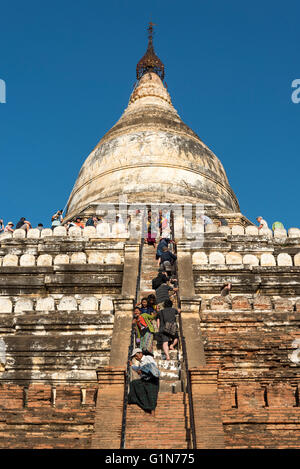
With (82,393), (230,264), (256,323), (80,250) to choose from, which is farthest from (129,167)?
(82,393)

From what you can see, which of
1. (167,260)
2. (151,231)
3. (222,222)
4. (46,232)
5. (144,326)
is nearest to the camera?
(144,326)

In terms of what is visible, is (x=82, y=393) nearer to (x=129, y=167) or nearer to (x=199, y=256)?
(x=199, y=256)

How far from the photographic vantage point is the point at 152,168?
2598cm

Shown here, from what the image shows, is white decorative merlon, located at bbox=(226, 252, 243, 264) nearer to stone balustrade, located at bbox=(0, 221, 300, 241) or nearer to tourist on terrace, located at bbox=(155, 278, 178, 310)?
stone balustrade, located at bbox=(0, 221, 300, 241)

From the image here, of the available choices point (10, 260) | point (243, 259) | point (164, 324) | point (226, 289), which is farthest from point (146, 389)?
point (10, 260)

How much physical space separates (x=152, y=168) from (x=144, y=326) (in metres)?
15.2

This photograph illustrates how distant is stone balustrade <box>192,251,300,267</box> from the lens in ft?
52.1

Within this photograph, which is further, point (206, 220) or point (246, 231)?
point (206, 220)

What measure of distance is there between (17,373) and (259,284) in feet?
20.8

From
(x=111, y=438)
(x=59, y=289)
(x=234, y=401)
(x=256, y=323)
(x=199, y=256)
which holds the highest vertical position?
(x=199, y=256)

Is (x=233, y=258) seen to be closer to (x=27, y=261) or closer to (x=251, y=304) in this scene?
(x=251, y=304)

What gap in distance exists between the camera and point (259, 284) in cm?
1515

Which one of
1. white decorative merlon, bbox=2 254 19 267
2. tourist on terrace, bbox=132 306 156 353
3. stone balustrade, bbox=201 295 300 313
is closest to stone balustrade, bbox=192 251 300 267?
stone balustrade, bbox=201 295 300 313

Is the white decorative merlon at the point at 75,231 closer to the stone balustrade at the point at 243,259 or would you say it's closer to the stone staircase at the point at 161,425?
the stone balustrade at the point at 243,259
